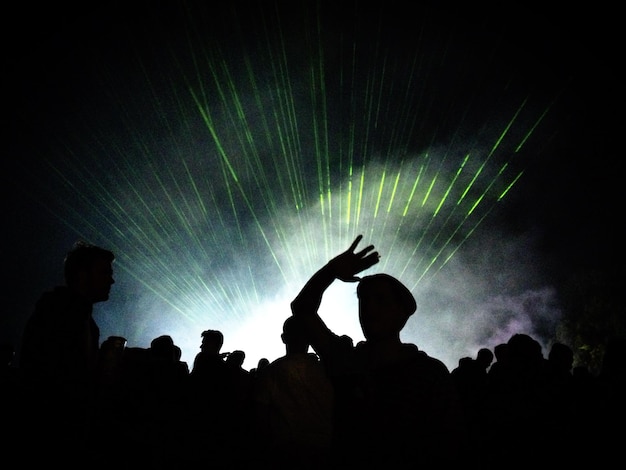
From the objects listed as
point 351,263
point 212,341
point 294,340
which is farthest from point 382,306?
point 212,341

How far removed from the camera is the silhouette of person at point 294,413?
7.65 feet

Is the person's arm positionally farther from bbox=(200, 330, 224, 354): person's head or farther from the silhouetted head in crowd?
bbox=(200, 330, 224, 354): person's head

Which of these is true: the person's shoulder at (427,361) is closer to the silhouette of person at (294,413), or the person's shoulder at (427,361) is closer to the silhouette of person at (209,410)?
the silhouette of person at (294,413)

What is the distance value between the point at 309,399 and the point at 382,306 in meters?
1.00

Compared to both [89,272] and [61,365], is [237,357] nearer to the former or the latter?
[89,272]

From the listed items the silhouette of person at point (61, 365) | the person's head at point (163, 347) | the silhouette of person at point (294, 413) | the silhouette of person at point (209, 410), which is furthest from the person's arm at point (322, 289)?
the person's head at point (163, 347)

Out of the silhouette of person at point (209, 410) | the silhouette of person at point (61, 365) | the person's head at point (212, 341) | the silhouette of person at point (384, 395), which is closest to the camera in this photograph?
the silhouette of person at point (384, 395)

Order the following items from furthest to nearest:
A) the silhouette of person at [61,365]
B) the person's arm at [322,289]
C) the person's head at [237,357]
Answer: the person's head at [237,357]
the silhouette of person at [61,365]
the person's arm at [322,289]

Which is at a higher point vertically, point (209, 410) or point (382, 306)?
point (382, 306)

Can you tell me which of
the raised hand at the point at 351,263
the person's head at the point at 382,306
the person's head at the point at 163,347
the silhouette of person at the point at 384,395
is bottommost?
the silhouette of person at the point at 384,395

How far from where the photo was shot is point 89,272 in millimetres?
3195

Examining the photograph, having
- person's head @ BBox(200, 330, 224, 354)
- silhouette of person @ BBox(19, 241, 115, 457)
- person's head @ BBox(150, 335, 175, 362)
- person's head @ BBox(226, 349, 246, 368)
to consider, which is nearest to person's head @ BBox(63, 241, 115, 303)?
silhouette of person @ BBox(19, 241, 115, 457)

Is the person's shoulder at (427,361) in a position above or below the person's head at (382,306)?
below

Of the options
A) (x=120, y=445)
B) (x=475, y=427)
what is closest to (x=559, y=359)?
(x=475, y=427)
